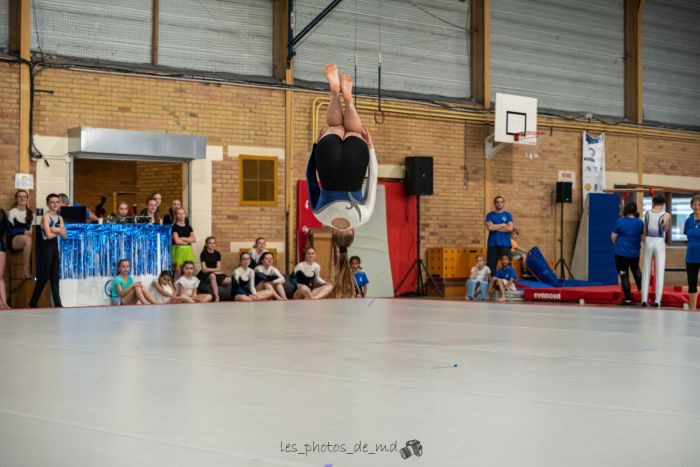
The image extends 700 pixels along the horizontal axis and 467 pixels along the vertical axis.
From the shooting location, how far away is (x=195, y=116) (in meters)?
14.6

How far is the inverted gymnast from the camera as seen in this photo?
842 centimetres

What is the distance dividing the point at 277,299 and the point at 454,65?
6652 mm

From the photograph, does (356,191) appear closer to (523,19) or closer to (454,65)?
(454,65)

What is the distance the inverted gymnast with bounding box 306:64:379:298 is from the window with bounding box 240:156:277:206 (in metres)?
6.27

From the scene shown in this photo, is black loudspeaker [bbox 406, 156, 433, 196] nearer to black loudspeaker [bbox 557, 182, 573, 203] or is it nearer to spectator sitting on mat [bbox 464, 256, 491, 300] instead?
spectator sitting on mat [bbox 464, 256, 491, 300]

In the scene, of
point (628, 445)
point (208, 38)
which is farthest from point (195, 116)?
point (628, 445)

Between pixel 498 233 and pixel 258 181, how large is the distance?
13.2 ft

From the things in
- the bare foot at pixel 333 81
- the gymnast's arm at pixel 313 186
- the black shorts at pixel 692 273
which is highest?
the bare foot at pixel 333 81

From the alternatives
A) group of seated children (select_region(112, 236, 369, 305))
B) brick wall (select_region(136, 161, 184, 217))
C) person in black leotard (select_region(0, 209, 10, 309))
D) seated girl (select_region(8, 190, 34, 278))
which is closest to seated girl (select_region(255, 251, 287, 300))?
group of seated children (select_region(112, 236, 369, 305))

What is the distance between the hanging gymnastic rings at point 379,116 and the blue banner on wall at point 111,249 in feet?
16.0

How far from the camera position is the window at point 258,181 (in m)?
15.0

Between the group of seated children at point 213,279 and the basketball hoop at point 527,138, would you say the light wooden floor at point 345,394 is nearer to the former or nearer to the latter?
the group of seated children at point 213,279

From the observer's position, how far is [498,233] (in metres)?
15.1

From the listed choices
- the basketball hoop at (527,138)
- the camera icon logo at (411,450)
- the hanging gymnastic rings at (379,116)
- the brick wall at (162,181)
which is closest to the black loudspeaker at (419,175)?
the hanging gymnastic rings at (379,116)
